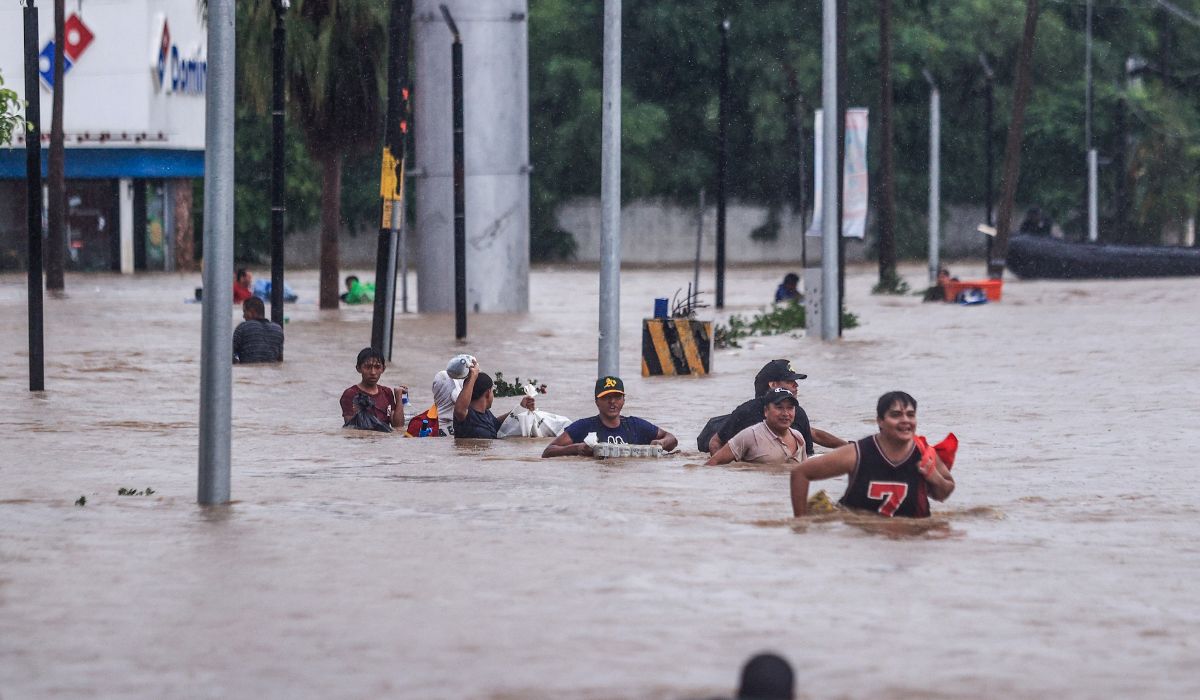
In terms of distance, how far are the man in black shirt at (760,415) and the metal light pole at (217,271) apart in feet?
12.1

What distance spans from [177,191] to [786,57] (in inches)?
851

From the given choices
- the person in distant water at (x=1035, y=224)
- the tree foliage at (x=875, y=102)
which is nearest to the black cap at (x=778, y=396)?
the person in distant water at (x=1035, y=224)

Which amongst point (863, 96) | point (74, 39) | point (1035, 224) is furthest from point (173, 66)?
point (863, 96)

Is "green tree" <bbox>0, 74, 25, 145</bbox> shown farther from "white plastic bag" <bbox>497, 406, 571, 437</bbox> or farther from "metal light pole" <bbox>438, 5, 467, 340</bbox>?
"metal light pole" <bbox>438, 5, 467, 340</bbox>

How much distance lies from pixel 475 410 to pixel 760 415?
2.86 m

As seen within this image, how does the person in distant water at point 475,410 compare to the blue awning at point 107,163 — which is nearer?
the person in distant water at point 475,410

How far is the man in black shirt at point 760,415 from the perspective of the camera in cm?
1330

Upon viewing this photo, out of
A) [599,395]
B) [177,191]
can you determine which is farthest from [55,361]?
[177,191]

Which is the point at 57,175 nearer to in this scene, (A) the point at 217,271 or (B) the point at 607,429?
(B) the point at 607,429

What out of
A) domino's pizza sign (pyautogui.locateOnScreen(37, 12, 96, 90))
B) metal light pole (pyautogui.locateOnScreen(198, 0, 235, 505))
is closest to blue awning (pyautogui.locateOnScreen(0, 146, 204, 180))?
domino's pizza sign (pyautogui.locateOnScreen(37, 12, 96, 90))

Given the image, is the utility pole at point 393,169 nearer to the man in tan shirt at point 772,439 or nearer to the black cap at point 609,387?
the black cap at point 609,387

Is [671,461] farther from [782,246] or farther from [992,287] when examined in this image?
[782,246]

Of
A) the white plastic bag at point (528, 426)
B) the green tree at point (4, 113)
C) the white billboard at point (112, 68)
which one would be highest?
the white billboard at point (112, 68)

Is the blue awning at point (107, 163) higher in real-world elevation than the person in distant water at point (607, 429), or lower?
higher
